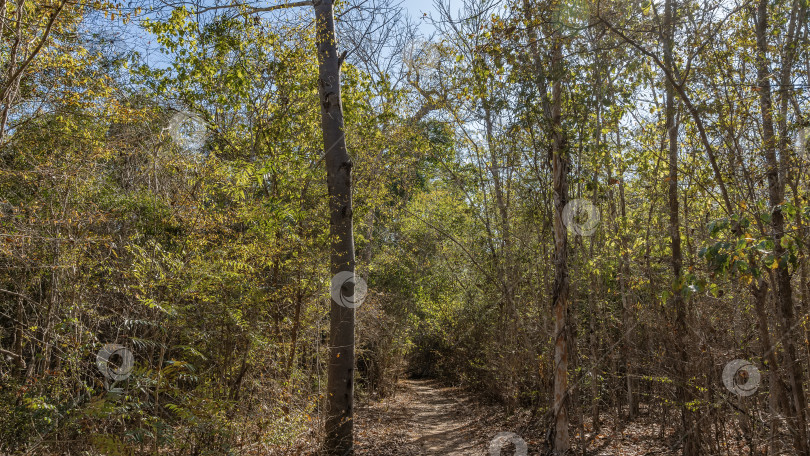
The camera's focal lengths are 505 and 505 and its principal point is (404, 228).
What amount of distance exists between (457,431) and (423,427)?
39.2 inches

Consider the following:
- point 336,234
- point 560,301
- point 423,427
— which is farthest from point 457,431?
point 336,234

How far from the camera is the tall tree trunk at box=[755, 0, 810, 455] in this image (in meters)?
4.23

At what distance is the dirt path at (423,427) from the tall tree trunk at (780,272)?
16.1 feet

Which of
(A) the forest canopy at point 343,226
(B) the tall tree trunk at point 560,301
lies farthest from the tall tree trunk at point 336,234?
(B) the tall tree trunk at point 560,301

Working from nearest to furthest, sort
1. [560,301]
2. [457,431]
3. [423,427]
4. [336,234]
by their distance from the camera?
1. [560,301]
2. [336,234]
3. [457,431]
4. [423,427]

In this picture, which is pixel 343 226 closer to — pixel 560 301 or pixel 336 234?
pixel 336 234

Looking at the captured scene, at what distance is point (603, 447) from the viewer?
7.83 meters

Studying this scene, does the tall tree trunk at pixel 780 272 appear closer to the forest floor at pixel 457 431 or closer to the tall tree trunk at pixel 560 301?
the tall tree trunk at pixel 560 301

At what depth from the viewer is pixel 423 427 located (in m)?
11.4

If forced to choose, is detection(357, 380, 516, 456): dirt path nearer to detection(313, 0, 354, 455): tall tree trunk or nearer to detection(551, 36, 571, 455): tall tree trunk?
detection(313, 0, 354, 455): tall tree trunk

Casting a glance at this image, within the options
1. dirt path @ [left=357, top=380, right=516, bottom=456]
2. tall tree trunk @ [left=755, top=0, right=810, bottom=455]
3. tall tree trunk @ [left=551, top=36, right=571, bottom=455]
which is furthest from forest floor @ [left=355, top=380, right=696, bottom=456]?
tall tree trunk @ [left=755, top=0, right=810, bottom=455]

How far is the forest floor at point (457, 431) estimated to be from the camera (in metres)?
8.07

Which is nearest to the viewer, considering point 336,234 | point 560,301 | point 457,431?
point 560,301

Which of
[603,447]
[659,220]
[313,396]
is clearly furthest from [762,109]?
[313,396]
